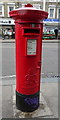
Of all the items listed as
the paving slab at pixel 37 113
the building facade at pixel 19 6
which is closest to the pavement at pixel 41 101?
the paving slab at pixel 37 113

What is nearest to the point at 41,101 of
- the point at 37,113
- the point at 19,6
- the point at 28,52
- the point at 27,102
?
the point at 37,113

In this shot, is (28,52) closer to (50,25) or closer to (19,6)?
(19,6)

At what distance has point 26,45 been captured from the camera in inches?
94.9

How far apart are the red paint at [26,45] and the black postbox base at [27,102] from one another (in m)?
0.09

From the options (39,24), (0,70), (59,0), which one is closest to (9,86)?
(0,70)

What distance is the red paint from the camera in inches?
89.6

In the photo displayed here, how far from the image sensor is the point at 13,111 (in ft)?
9.29

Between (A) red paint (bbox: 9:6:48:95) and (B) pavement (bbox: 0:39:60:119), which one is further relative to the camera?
(B) pavement (bbox: 0:39:60:119)

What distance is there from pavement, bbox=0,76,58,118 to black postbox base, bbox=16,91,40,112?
3.2 inches

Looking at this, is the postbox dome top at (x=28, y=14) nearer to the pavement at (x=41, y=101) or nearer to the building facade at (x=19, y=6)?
the pavement at (x=41, y=101)

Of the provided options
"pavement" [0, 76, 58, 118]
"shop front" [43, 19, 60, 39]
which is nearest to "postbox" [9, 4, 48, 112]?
"pavement" [0, 76, 58, 118]

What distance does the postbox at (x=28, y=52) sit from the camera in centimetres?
229

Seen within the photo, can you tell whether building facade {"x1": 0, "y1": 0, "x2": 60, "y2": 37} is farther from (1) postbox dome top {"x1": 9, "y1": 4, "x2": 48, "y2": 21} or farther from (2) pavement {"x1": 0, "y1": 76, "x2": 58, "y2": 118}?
(1) postbox dome top {"x1": 9, "y1": 4, "x2": 48, "y2": 21}

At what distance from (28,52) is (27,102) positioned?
1.04m
